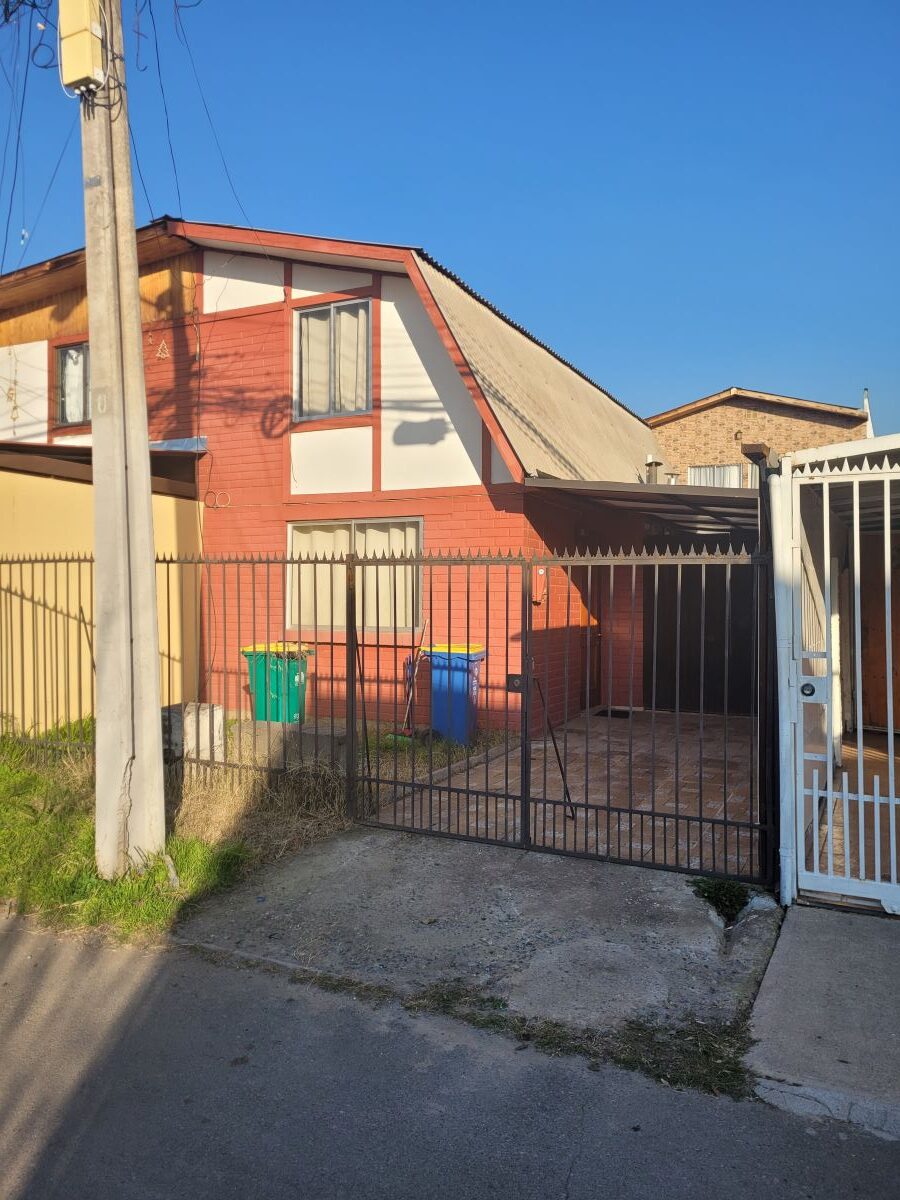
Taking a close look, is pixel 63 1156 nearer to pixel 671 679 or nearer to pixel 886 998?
pixel 886 998

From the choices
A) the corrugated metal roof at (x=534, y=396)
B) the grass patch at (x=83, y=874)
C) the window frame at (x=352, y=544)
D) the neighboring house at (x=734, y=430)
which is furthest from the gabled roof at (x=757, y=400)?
the grass patch at (x=83, y=874)

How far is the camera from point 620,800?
721 centimetres

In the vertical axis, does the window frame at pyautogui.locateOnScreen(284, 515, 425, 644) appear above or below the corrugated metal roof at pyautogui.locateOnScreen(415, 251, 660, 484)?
below

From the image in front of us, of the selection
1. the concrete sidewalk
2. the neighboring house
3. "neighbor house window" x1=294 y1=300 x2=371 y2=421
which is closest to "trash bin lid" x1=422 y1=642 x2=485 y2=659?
"neighbor house window" x1=294 y1=300 x2=371 y2=421

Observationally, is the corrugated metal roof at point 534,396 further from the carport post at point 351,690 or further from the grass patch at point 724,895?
the grass patch at point 724,895

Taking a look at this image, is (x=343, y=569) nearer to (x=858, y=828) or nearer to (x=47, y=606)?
(x=47, y=606)

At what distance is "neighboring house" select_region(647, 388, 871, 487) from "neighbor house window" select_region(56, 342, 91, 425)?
1373cm

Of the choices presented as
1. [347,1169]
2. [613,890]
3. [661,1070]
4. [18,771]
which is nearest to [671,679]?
[613,890]

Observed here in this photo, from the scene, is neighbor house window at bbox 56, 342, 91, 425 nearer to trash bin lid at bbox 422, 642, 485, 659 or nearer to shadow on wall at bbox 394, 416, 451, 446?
shadow on wall at bbox 394, 416, 451, 446

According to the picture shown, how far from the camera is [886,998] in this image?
381 centimetres

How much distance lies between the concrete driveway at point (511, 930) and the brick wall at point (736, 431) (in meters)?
17.5

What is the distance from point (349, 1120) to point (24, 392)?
1288cm

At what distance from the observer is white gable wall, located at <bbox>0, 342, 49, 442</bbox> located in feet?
42.5

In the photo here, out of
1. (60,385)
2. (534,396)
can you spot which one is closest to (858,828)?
(534,396)
